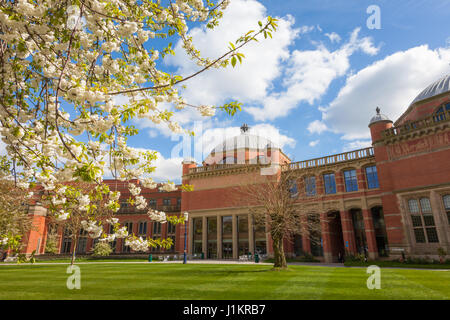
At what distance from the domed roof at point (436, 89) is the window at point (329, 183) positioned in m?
12.6

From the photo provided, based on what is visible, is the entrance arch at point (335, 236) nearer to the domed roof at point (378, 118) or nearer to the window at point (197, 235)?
the domed roof at point (378, 118)

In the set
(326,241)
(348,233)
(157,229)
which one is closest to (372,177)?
(348,233)

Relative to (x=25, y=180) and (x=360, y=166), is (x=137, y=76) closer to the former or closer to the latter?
(x=25, y=180)

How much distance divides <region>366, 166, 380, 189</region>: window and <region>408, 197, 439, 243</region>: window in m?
5.18

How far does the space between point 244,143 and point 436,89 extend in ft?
91.2

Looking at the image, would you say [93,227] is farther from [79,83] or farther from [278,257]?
[278,257]

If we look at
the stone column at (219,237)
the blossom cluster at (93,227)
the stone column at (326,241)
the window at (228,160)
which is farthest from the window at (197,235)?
the blossom cluster at (93,227)

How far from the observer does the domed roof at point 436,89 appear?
92.0ft

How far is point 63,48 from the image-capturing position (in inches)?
163

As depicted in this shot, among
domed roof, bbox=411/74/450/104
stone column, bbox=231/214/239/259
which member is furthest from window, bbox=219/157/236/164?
domed roof, bbox=411/74/450/104

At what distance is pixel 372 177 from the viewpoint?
29406 millimetres

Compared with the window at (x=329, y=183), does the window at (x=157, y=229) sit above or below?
below

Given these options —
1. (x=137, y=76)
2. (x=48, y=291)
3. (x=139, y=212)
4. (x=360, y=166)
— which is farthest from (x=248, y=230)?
(x=137, y=76)
